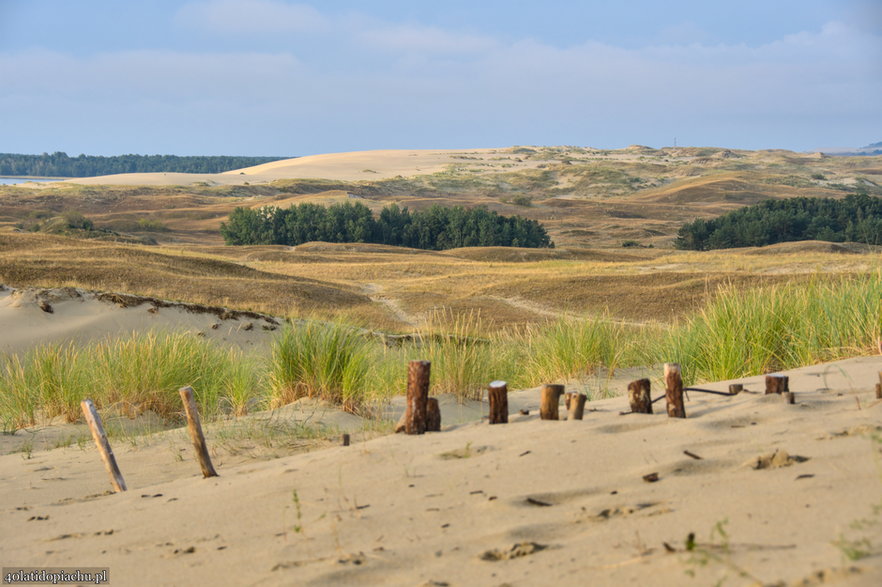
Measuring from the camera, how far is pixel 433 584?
2.69m

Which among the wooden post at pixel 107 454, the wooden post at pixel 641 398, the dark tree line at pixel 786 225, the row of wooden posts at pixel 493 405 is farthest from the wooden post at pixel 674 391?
the dark tree line at pixel 786 225

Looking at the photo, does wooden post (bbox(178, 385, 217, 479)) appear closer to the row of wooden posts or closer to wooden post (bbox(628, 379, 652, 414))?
the row of wooden posts

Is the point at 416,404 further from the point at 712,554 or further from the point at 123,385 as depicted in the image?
the point at 123,385

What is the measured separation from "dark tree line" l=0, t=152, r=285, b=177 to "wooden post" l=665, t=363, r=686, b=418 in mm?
185161

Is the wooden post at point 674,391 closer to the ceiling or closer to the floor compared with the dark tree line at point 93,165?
closer to the floor

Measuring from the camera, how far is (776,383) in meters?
4.73

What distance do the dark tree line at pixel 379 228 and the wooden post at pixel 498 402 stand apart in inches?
1869

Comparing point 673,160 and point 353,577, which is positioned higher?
point 673,160

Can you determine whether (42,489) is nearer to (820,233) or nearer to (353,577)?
(353,577)

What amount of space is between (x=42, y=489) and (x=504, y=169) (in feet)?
401

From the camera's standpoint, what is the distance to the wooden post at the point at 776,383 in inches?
185

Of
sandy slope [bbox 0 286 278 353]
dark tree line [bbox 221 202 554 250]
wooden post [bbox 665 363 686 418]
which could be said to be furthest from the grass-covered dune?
dark tree line [bbox 221 202 554 250]

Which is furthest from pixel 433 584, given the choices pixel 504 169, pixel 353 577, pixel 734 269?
pixel 504 169

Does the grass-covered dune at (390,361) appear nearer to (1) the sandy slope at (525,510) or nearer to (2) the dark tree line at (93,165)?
(1) the sandy slope at (525,510)
